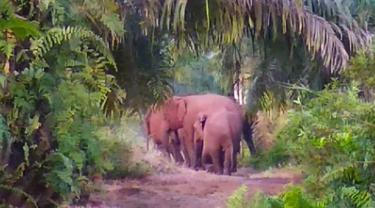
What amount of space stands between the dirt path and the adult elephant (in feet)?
11.2

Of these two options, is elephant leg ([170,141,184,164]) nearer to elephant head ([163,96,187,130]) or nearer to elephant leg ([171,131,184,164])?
elephant leg ([171,131,184,164])

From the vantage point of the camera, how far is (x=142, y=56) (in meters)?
5.35

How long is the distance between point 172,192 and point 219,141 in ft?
14.2

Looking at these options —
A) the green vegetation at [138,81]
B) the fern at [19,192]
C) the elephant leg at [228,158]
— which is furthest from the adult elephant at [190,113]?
the fern at [19,192]

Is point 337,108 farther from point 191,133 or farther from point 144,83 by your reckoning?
point 191,133

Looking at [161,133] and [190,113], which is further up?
[190,113]

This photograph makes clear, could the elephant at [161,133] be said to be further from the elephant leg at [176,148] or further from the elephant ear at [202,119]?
the elephant ear at [202,119]

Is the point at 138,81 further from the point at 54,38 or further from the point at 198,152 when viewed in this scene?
the point at 198,152

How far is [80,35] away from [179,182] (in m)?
3.10

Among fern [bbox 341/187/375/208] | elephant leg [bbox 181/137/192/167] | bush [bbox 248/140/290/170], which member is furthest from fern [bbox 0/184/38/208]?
elephant leg [bbox 181/137/192/167]

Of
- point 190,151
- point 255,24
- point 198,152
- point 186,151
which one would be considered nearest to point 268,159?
point 198,152

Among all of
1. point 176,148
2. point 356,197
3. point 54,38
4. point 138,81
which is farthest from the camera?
point 176,148

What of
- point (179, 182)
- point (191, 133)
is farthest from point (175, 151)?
point (179, 182)

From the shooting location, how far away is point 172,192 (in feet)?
16.4
